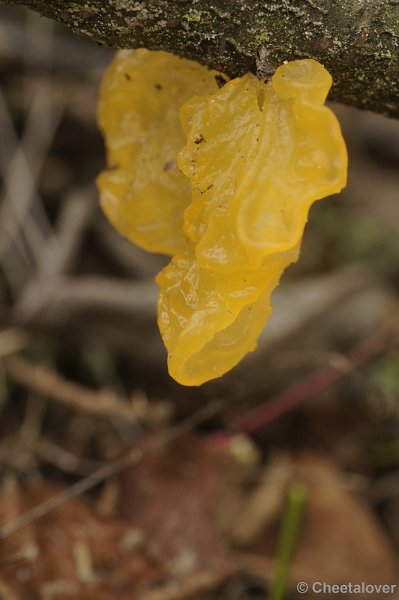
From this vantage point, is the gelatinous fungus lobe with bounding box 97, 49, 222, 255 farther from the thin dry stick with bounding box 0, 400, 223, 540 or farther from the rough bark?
the thin dry stick with bounding box 0, 400, 223, 540

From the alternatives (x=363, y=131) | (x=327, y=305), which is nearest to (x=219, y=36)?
(x=327, y=305)

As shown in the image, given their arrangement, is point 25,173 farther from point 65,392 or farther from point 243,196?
point 243,196

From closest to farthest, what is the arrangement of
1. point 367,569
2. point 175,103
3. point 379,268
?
point 175,103 → point 367,569 → point 379,268

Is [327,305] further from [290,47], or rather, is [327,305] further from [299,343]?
[290,47]

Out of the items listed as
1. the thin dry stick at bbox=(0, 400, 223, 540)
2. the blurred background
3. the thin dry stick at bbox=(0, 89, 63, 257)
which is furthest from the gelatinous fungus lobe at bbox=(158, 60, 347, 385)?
the thin dry stick at bbox=(0, 89, 63, 257)

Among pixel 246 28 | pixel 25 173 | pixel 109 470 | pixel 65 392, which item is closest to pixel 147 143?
pixel 246 28

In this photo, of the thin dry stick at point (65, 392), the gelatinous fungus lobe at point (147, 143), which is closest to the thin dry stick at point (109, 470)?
the thin dry stick at point (65, 392)
